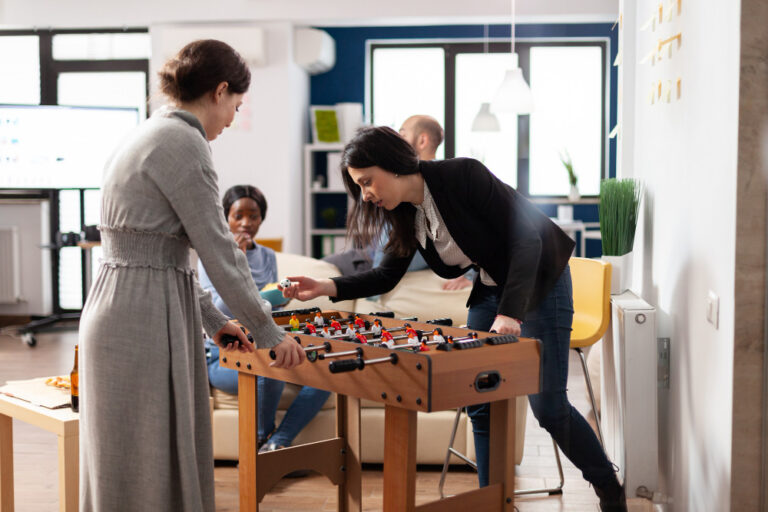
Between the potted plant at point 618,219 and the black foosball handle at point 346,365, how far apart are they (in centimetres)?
162

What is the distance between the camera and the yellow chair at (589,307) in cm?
307

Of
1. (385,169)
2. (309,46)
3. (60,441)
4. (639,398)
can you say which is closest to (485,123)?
(309,46)

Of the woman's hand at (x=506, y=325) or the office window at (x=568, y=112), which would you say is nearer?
the woman's hand at (x=506, y=325)

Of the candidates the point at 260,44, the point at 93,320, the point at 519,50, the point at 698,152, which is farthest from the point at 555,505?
the point at 519,50

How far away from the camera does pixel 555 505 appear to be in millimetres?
2975

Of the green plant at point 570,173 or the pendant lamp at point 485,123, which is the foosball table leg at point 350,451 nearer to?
the pendant lamp at point 485,123

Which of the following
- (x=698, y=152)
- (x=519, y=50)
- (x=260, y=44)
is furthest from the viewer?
(x=519, y=50)

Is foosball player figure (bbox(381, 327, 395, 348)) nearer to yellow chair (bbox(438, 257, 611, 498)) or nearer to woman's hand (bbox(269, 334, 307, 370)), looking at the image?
woman's hand (bbox(269, 334, 307, 370))

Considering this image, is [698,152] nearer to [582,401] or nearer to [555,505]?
[555,505]

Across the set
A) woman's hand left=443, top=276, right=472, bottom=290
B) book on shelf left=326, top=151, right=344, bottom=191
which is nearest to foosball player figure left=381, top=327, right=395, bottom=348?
woman's hand left=443, top=276, right=472, bottom=290

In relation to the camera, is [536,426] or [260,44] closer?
[536,426]

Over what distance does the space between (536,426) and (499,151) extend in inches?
152

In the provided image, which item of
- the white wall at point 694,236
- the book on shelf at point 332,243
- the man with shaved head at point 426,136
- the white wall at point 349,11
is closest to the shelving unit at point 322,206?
the book on shelf at point 332,243

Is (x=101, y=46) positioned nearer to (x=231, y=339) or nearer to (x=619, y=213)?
(x=619, y=213)
